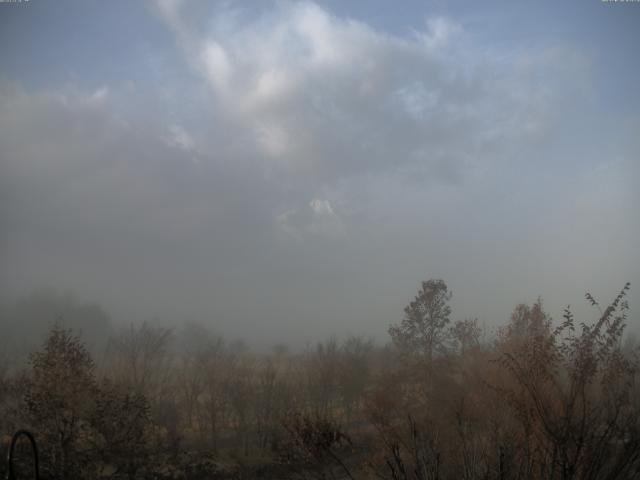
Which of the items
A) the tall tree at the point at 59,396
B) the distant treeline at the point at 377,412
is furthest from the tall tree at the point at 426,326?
the tall tree at the point at 59,396

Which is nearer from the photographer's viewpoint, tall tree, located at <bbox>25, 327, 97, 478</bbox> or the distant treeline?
the distant treeline

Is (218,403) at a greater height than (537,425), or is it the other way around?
(537,425)

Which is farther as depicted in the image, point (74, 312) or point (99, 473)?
point (74, 312)

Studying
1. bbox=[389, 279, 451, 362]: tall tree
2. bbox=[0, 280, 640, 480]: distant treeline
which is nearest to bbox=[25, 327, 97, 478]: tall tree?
bbox=[0, 280, 640, 480]: distant treeline

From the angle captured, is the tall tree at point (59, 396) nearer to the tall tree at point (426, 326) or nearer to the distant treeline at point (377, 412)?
the distant treeline at point (377, 412)

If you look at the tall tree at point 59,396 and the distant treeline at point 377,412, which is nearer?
the distant treeline at point 377,412

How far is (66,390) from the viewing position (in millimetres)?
18219

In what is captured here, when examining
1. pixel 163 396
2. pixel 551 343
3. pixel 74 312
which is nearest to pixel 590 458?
pixel 551 343

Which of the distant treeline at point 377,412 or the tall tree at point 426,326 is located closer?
the distant treeline at point 377,412

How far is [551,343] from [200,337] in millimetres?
95376

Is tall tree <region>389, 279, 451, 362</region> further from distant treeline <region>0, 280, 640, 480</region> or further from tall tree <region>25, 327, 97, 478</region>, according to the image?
tall tree <region>25, 327, 97, 478</region>

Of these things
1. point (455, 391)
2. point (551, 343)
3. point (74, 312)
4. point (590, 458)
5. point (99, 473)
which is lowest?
point (99, 473)

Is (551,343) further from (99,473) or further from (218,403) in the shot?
(218,403)

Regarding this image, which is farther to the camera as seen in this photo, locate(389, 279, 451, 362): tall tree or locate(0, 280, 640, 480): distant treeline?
locate(389, 279, 451, 362): tall tree
